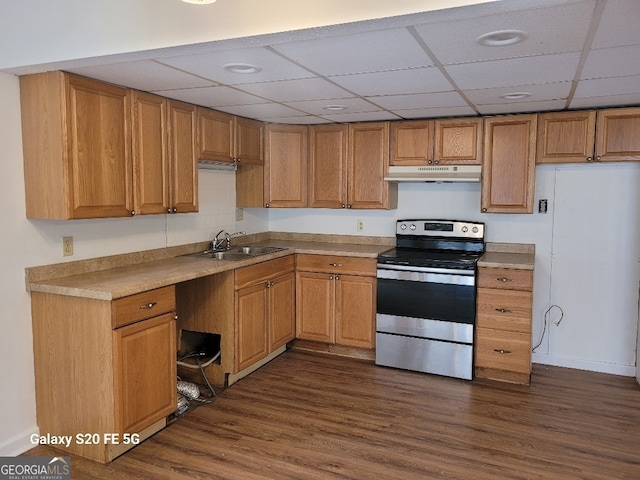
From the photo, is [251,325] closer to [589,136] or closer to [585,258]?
[585,258]

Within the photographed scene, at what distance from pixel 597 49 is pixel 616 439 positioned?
7.21 ft

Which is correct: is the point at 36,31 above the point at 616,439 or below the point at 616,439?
above

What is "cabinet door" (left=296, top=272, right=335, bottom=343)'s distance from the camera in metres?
4.26

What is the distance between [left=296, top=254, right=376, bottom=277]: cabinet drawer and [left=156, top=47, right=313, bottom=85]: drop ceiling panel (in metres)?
1.85

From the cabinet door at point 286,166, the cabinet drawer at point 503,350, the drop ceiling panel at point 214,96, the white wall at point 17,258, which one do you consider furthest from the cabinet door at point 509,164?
the white wall at point 17,258

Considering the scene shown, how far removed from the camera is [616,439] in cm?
288

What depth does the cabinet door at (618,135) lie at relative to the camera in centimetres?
351

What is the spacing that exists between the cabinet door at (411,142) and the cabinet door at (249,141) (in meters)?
1.17

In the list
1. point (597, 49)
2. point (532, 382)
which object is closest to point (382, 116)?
point (597, 49)

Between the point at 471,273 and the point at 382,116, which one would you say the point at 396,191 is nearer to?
the point at 382,116

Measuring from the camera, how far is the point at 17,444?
2.70m

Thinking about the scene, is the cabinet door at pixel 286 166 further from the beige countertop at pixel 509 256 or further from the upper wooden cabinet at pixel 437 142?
the beige countertop at pixel 509 256

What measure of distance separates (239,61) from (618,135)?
281 cm

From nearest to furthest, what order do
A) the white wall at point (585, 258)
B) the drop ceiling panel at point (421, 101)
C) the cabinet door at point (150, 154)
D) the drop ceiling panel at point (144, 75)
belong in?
the drop ceiling panel at point (144, 75) < the cabinet door at point (150, 154) < the drop ceiling panel at point (421, 101) < the white wall at point (585, 258)
